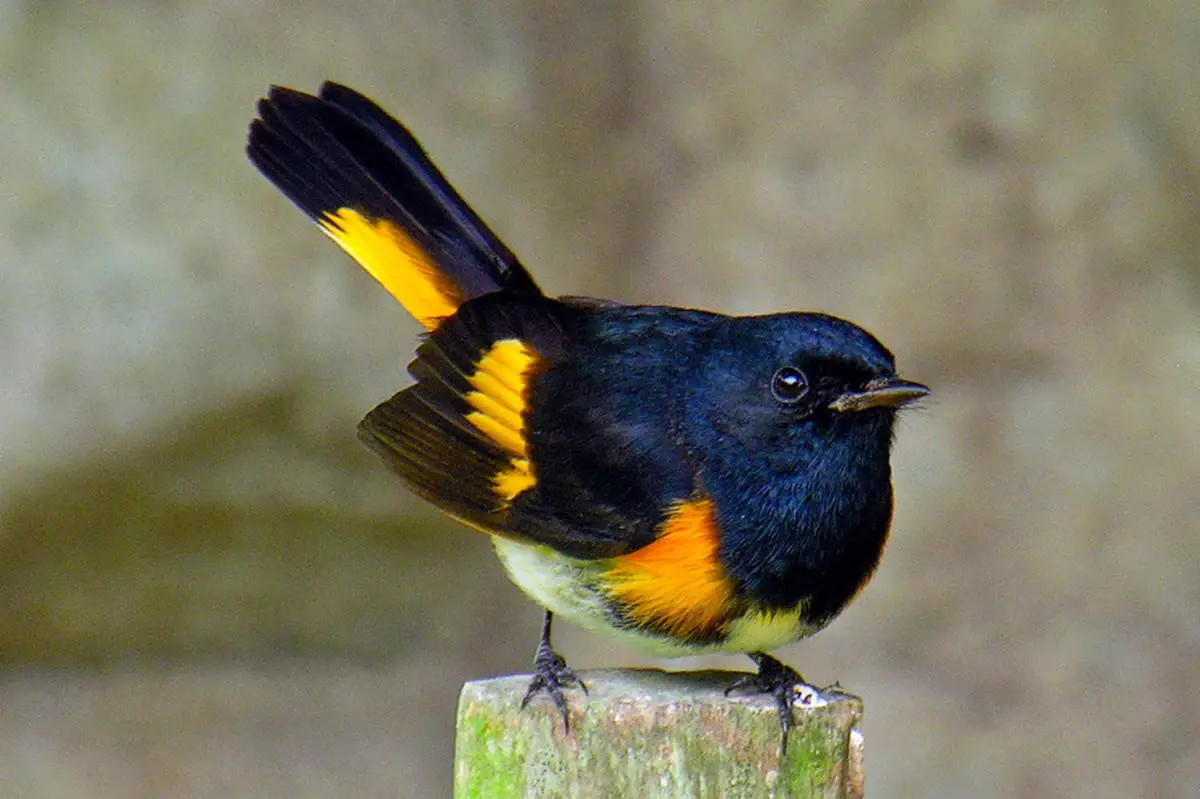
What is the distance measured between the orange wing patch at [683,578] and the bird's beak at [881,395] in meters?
0.22

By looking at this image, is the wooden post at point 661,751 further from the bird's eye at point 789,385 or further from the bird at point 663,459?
the bird's eye at point 789,385

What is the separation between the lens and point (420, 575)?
390 centimetres

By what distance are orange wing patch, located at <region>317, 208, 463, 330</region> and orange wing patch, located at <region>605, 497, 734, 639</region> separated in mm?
645

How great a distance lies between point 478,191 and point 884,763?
1.61 metres

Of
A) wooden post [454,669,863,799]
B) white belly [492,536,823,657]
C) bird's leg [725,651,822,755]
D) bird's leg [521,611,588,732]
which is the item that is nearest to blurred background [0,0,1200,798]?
white belly [492,536,823,657]

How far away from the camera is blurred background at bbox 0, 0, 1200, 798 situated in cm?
342

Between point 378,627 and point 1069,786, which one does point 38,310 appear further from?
point 1069,786

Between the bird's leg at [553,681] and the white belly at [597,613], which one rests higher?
the white belly at [597,613]

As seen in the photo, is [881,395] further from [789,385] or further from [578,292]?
[578,292]

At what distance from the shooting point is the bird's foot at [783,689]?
69.1 inches

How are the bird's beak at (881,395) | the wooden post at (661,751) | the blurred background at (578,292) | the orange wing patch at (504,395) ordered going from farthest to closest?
1. the blurred background at (578,292)
2. the orange wing patch at (504,395)
3. the bird's beak at (881,395)
4. the wooden post at (661,751)

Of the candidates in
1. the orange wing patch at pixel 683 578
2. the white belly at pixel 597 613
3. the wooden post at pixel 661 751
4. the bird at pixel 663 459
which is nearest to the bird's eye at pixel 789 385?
the bird at pixel 663 459

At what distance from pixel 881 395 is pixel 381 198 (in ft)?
3.19

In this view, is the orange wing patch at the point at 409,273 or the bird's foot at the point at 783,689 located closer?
the bird's foot at the point at 783,689
